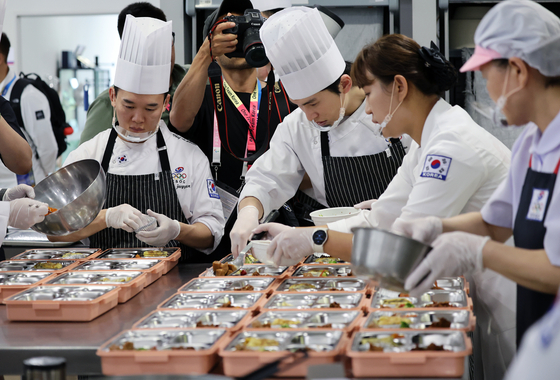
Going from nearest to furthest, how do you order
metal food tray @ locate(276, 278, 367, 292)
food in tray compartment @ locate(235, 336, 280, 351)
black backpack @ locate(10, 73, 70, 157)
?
1. food in tray compartment @ locate(235, 336, 280, 351)
2. metal food tray @ locate(276, 278, 367, 292)
3. black backpack @ locate(10, 73, 70, 157)

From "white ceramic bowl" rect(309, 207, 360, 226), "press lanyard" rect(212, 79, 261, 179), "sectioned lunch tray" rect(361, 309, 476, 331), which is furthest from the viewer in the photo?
"press lanyard" rect(212, 79, 261, 179)

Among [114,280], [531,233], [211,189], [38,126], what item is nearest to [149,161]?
[211,189]

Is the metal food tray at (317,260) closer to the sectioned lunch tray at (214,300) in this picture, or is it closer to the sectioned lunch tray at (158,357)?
the sectioned lunch tray at (214,300)

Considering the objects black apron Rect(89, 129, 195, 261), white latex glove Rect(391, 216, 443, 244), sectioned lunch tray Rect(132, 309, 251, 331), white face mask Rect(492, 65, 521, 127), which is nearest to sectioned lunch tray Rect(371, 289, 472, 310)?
white latex glove Rect(391, 216, 443, 244)

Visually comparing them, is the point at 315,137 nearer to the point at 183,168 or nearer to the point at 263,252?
the point at 183,168

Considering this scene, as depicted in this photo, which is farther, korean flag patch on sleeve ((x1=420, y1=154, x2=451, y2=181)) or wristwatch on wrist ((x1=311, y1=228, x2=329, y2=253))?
wristwatch on wrist ((x1=311, y1=228, x2=329, y2=253))

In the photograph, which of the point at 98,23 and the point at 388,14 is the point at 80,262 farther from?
the point at 98,23

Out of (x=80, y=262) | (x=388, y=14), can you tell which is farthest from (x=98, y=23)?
(x=80, y=262)

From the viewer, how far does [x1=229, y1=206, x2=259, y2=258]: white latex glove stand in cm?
220

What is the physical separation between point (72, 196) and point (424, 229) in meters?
1.45

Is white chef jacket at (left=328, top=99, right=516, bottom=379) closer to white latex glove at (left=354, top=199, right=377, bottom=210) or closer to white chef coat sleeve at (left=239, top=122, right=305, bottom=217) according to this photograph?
white latex glove at (left=354, top=199, right=377, bottom=210)

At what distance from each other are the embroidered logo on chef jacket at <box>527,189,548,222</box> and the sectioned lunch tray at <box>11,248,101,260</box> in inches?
65.5

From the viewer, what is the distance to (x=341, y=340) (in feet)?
4.54

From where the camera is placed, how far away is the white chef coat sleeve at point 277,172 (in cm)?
261
